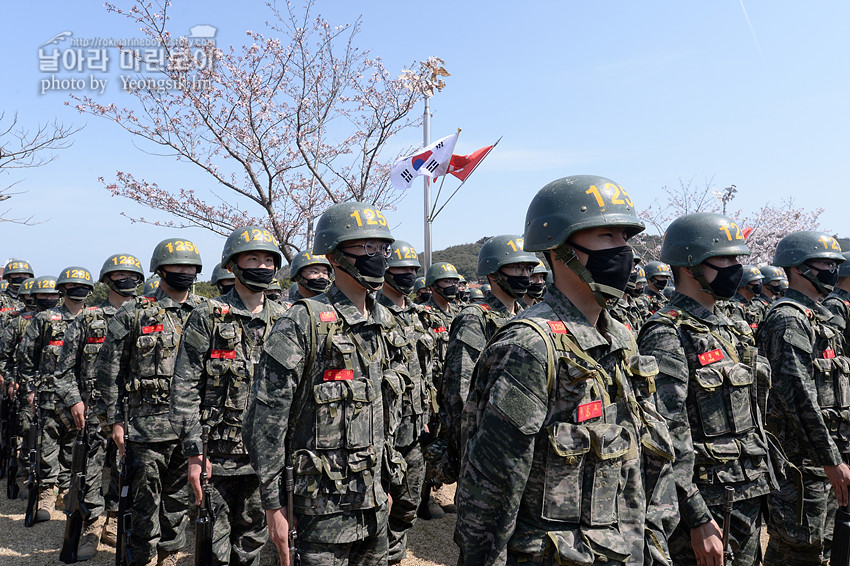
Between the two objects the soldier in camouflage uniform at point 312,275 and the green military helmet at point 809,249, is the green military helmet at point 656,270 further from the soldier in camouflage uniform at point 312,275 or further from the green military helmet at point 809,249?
the soldier in camouflage uniform at point 312,275

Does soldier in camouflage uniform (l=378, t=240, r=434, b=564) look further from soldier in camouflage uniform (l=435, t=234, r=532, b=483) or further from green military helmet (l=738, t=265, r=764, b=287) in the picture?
→ green military helmet (l=738, t=265, r=764, b=287)

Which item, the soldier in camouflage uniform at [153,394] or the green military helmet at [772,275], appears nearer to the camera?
the soldier in camouflage uniform at [153,394]

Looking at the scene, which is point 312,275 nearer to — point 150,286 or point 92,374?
point 92,374

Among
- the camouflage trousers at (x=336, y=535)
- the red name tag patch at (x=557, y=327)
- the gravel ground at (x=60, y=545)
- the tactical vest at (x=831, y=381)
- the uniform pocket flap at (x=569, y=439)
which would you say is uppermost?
the red name tag patch at (x=557, y=327)

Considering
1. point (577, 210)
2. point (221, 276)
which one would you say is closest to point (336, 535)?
point (577, 210)

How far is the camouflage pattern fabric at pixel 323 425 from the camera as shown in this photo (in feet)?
11.4

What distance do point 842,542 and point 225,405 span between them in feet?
17.3

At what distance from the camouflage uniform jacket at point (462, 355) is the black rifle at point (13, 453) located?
7549mm

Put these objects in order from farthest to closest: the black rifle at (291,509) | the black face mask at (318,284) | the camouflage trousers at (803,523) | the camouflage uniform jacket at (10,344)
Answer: the camouflage uniform jacket at (10,344), the black face mask at (318,284), the camouflage trousers at (803,523), the black rifle at (291,509)

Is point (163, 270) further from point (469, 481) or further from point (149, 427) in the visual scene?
point (469, 481)

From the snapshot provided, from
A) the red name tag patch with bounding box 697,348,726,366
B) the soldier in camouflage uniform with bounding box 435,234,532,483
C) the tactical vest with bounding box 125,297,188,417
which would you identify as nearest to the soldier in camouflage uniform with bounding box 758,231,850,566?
the red name tag patch with bounding box 697,348,726,366

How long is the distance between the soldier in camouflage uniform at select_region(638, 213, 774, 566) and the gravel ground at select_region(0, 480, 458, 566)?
3.75 m

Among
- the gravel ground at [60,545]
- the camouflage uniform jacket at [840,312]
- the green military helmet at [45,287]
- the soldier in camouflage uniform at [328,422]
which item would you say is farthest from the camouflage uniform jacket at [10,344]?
the camouflage uniform jacket at [840,312]

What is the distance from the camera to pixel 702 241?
4.48m
